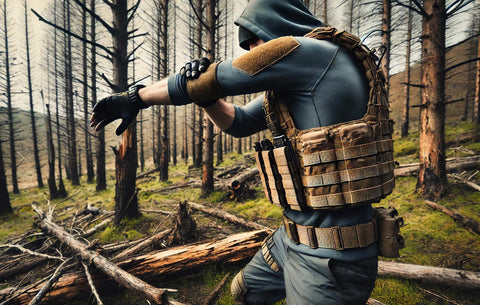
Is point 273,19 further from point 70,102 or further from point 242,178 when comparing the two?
point 70,102

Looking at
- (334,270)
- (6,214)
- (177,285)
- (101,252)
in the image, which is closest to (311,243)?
(334,270)

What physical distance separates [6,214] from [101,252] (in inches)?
406

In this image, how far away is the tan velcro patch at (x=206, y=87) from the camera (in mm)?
1144

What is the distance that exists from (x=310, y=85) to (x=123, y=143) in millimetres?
5371

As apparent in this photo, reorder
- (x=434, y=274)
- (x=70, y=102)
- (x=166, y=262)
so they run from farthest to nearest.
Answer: (x=70, y=102) < (x=166, y=262) < (x=434, y=274)

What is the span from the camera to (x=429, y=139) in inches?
206

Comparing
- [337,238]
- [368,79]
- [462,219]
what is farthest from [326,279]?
[462,219]

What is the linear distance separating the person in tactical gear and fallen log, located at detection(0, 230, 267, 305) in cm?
238

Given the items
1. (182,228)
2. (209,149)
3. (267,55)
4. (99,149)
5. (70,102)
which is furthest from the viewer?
(70,102)

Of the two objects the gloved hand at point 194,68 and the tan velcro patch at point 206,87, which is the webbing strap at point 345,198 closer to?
the tan velcro patch at point 206,87

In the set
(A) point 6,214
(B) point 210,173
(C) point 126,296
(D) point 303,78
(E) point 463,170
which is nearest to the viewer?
(D) point 303,78

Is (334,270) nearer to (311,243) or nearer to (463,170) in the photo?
(311,243)

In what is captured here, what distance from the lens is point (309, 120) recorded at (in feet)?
4.01

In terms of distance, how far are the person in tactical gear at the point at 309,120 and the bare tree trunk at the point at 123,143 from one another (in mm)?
4547
